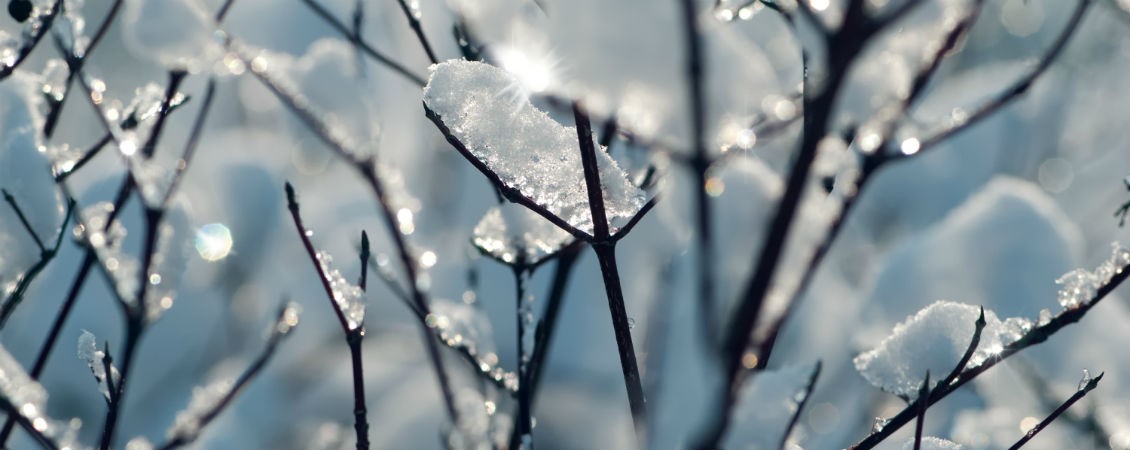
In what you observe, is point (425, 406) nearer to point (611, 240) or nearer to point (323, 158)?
point (611, 240)

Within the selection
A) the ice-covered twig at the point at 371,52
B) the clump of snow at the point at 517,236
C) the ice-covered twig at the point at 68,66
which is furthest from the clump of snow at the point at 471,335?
the ice-covered twig at the point at 68,66

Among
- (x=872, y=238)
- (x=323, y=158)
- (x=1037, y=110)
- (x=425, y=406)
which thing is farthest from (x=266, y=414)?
(x=1037, y=110)

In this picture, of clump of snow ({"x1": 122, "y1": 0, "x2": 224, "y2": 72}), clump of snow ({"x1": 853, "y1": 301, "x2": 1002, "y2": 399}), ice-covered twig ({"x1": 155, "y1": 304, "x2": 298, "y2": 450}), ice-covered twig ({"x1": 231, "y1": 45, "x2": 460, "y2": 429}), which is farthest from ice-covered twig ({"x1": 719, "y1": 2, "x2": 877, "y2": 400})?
clump of snow ({"x1": 122, "y1": 0, "x2": 224, "y2": 72})

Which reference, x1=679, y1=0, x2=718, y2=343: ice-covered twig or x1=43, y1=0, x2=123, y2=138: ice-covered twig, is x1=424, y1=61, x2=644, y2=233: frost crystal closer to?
x1=679, y1=0, x2=718, y2=343: ice-covered twig

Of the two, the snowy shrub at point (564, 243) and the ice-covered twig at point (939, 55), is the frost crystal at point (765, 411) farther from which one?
the ice-covered twig at point (939, 55)

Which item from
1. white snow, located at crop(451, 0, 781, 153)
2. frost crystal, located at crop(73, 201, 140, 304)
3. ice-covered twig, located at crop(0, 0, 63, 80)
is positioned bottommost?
frost crystal, located at crop(73, 201, 140, 304)

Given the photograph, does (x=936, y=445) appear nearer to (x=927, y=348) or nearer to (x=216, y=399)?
(x=927, y=348)
